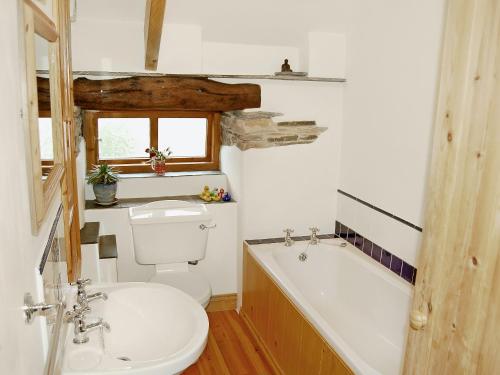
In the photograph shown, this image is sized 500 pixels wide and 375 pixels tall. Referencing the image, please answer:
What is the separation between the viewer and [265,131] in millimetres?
3107

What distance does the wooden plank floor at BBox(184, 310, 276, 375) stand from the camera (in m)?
2.75

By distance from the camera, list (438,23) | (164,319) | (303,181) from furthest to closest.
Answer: (303,181) → (438,23) → (164,319)

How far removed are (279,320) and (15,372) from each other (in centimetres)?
207

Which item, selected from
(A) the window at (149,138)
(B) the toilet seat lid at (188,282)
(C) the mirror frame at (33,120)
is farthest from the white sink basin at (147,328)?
(A) the window at (149,138)

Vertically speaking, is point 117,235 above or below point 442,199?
below

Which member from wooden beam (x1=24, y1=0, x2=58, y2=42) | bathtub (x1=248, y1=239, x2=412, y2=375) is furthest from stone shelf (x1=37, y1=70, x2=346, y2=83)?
wooden beam (x1=24, y1=0, x2=58, y2=42)

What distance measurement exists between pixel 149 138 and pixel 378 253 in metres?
1.90

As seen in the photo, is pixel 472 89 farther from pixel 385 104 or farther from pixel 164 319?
pixel 385 104

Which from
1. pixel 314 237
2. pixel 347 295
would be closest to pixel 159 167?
pixel 314 237

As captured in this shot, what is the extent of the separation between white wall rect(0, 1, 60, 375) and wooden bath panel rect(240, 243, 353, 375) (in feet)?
4.71

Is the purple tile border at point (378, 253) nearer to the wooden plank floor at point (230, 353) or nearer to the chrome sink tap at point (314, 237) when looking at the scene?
the chrome sink tap at point (314, 237)

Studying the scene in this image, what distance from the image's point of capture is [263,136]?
10.2ft

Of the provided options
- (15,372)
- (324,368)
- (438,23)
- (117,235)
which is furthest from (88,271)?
(438,23)

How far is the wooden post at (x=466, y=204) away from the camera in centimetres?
86
